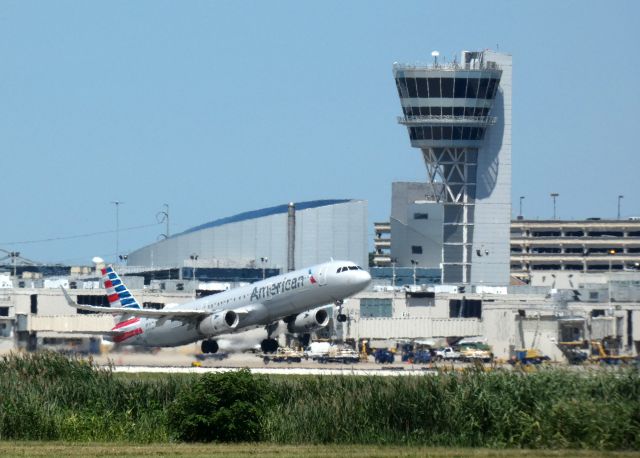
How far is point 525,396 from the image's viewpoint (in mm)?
58281

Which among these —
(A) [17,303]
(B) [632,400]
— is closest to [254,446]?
(B) [632,400]

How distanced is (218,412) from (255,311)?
4203 centimetres

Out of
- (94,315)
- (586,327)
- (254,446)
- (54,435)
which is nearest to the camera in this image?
(254,446)

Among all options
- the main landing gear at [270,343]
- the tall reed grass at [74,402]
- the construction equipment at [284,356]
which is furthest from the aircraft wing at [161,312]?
the tall reed grass at [74,402]

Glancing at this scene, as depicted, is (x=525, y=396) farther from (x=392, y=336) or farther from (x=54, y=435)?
(x=392, y=336)

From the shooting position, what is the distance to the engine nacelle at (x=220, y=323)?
100688mm

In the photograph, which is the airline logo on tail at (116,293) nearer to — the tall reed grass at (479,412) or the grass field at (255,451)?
the tall reed grass at (479,412)

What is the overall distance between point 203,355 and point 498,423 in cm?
4881

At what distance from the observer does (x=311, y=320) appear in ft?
329

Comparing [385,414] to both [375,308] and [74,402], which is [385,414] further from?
[375,308]

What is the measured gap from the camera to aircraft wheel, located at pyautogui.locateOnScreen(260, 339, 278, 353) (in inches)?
3994

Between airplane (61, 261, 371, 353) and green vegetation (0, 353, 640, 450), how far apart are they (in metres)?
33.3

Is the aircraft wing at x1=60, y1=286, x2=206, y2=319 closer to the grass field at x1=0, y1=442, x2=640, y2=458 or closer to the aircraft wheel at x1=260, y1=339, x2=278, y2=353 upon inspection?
the aircraft wheel at x1=260, y1=339, x2=278, y2=353

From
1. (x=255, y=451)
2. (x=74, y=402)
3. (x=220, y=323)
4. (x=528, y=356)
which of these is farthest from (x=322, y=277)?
(x=255, y=451)
